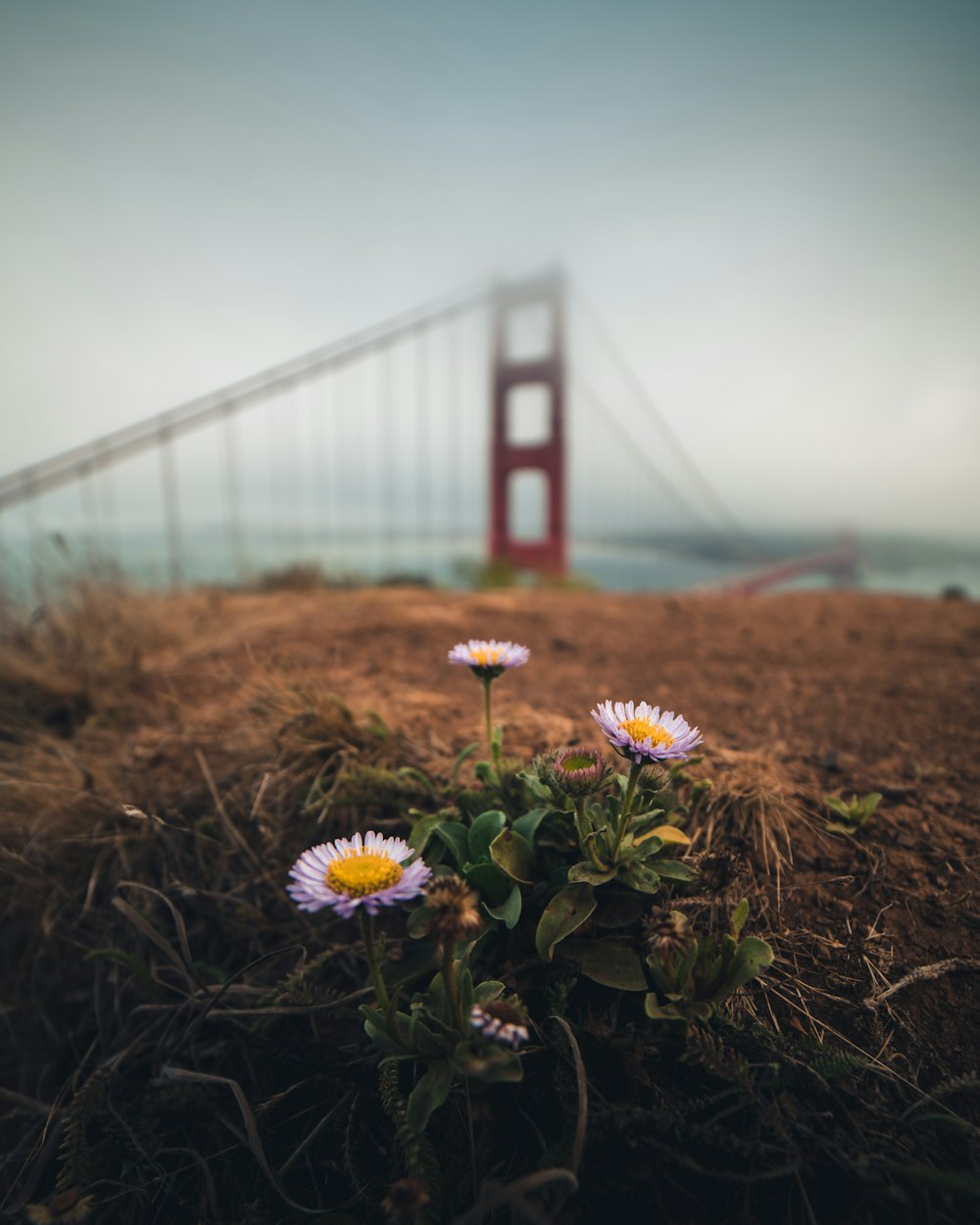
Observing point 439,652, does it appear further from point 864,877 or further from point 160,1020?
point 864,877

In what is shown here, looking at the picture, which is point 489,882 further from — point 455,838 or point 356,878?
point 356,878

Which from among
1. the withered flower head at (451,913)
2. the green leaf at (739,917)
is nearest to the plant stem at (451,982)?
the withered flower head at (451,913)

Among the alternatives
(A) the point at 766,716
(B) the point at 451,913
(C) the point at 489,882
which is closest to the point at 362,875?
(B) the point at 451,913

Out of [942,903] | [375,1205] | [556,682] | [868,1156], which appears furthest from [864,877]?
[556,682]

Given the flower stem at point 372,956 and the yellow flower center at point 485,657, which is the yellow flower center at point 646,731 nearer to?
the yellow flower center at point 485,657

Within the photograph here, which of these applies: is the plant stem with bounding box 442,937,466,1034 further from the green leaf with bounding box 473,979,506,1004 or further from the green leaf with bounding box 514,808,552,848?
the green leaf with bounding box 514,808,552,848

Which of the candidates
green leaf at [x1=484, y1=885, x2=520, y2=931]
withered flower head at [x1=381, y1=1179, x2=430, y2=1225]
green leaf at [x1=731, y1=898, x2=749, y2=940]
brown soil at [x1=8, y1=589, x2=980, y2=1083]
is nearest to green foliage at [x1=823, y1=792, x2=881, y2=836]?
brown soil at [x1=8, y1=589, x2=980, y2=1083]
